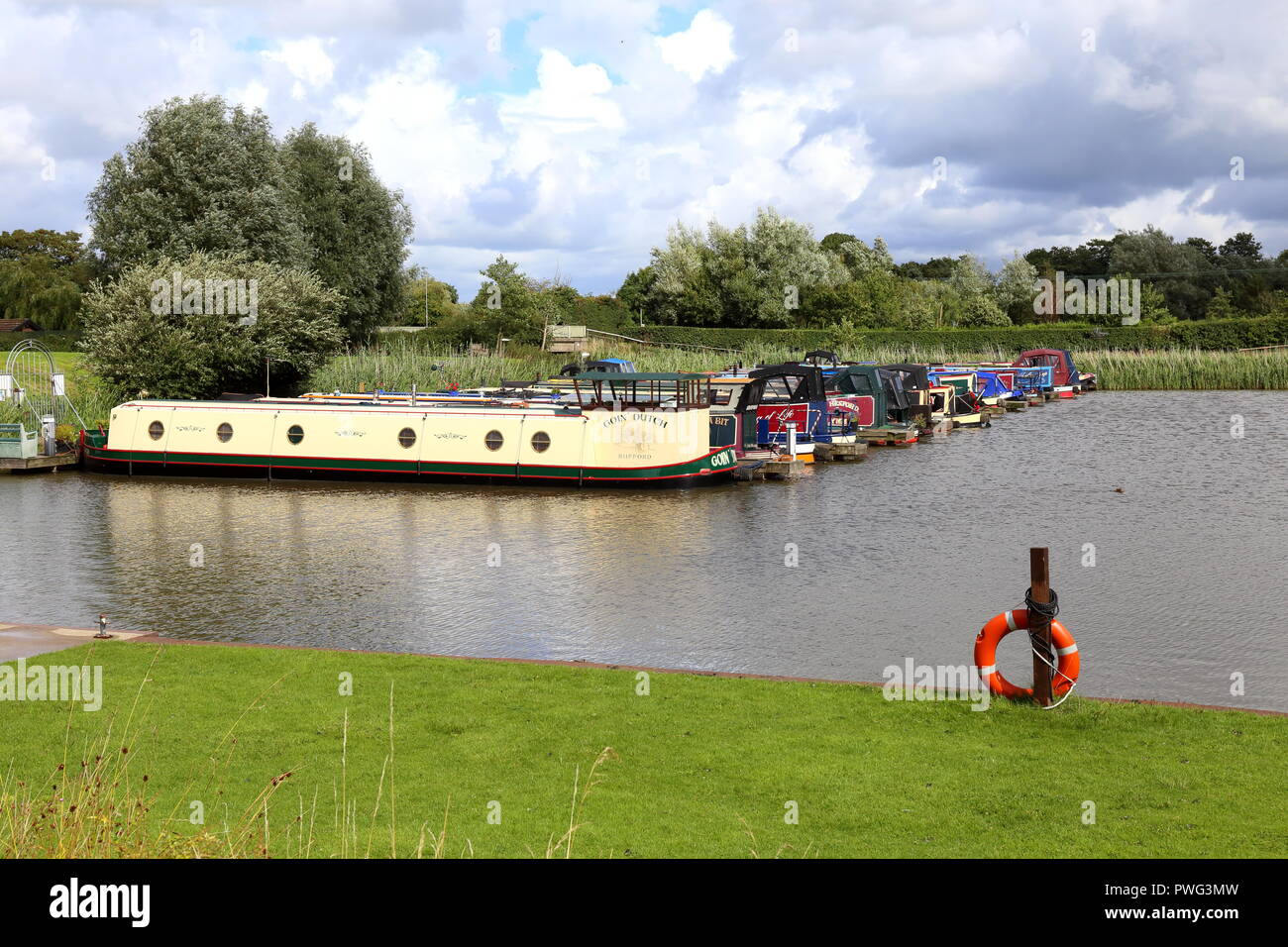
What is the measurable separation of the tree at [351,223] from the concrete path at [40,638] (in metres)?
52.5

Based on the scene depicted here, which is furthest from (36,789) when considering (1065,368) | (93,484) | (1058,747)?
(1065,368)

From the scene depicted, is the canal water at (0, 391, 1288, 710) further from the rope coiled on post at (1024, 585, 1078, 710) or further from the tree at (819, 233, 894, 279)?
the tree at (819, 233, 894, 279)

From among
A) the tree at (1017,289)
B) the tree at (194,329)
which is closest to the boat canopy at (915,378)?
the tree at (194,329)

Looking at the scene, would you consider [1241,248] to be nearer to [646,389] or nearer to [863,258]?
[863,258]

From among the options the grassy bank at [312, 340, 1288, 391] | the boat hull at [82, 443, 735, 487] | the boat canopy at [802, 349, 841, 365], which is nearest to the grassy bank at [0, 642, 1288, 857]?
the boat hull at [82, 443, 735, 487]

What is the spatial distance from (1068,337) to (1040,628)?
74.2 meters

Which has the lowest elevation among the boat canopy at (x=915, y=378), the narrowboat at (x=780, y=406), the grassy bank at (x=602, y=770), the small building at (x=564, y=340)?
the grassy bank at (x=602, y=770)

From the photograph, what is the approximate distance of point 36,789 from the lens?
9.14 metres

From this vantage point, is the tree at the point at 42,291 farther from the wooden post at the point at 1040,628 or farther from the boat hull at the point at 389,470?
the wooden post at the point at 1040,628

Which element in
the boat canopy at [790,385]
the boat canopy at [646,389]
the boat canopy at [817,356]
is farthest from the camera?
the boat canopy at [817,356]

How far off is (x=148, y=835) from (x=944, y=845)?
5124mm

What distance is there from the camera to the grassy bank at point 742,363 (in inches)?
2000
